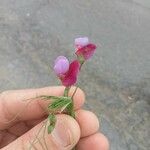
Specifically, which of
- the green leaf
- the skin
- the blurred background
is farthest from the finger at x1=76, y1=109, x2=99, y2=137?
the blurred background

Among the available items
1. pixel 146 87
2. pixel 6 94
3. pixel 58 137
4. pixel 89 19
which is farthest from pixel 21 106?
pixel 89 19

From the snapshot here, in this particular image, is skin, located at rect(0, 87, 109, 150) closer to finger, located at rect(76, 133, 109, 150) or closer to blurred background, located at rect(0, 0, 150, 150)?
finger, located at rect(76, 133, 109, 150)

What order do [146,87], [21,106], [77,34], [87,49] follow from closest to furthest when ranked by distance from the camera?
[87,49] → [21,106] → [146,87] → [77,34]

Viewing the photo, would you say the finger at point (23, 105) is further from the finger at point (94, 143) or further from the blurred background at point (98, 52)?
the blurred background at point (98, 52)

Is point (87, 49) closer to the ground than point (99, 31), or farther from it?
farther from it

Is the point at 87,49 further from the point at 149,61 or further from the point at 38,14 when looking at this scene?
the point at 38,14

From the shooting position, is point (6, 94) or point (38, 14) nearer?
point (6, 94)

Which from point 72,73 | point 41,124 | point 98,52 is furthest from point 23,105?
point 98,52
